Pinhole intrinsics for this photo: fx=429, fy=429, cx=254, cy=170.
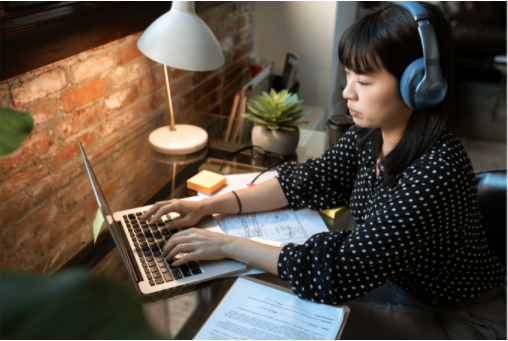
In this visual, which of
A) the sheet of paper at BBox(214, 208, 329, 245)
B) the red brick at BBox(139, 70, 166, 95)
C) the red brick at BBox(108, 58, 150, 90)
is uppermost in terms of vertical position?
the red brick at BBox(108, 58, 150, 90)

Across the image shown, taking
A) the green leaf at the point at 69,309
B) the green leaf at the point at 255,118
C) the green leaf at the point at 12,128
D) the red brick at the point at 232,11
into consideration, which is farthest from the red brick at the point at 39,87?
the red brick at the point at 232,11

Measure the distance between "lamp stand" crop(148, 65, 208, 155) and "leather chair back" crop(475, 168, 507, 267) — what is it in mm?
875

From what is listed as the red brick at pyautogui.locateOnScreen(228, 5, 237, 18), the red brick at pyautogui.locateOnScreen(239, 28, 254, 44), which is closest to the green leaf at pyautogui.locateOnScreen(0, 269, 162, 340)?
the red brick at pyautogui.locateOnScreen(228, 5, 237, 18)

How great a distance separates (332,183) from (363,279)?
0.43 metres

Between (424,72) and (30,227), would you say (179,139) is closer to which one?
(30,227)

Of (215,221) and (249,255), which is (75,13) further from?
(249,255)

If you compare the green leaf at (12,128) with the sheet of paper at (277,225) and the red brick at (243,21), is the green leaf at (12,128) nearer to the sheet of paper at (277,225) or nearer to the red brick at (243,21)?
the sheet of paper at (277,225)

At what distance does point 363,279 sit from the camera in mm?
885

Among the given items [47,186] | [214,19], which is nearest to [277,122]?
[47,186]

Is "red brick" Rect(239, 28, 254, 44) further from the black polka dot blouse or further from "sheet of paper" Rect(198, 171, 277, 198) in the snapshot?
the black polka dot blouse

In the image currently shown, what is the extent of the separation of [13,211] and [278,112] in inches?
32.4

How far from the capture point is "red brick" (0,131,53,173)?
1085mm

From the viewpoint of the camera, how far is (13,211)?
3.51 ft

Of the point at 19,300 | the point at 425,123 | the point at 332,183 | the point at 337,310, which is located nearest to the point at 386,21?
the point at 425,123
